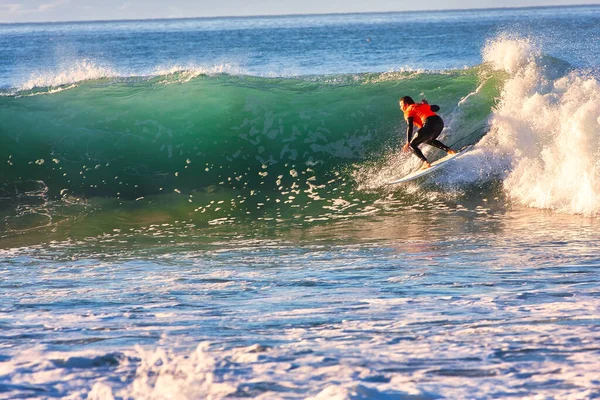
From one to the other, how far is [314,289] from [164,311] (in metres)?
1.28

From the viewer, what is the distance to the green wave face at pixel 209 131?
13312mm

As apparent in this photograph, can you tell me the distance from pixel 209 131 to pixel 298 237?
6.52 m

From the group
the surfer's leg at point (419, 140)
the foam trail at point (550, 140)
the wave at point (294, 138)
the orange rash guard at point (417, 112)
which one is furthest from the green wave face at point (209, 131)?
the orange rash guard at point (417, 112)

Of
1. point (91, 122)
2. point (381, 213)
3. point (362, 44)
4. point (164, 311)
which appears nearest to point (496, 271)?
point (164, 311)

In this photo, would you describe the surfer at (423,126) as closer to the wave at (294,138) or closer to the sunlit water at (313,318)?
the wave at (294,138)

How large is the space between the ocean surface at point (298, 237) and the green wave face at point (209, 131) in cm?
5

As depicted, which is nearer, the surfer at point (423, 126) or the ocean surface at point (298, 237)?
the ocean surface at point (298, 237)

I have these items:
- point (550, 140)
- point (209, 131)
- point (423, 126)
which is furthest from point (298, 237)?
point (209, 131)

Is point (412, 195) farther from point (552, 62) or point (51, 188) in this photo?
point (51, 188)

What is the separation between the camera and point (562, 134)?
11.2 metres

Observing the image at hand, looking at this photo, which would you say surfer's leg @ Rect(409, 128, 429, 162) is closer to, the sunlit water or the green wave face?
the green wave face

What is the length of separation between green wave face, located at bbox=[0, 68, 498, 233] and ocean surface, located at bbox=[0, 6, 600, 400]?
0.05m

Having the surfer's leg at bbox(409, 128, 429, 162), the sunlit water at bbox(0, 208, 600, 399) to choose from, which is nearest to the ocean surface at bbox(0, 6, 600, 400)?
the sunlit water at bbox(0, 208, 600, 399)

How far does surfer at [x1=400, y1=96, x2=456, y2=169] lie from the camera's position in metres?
11.3
